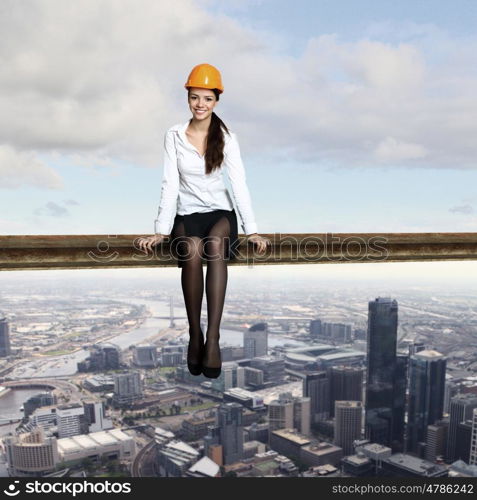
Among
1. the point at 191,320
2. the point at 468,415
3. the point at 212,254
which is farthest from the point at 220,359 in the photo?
the point at 468,415

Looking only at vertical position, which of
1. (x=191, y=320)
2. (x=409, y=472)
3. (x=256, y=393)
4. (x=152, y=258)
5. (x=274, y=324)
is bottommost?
(x=409, y=472)

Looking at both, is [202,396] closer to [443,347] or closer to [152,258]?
[152,258]

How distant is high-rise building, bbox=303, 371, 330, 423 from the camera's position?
3.69 m

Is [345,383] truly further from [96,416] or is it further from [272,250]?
[272,250]

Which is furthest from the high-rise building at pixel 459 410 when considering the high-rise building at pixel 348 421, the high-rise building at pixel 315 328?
the high-rise building at pixel 315 328

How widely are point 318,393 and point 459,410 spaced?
117 cm

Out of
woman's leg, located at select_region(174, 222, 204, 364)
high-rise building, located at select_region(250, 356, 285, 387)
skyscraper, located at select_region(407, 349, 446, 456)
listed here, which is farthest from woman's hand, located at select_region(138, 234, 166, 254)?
skyscraper, located at select_region(407, 349, 446, 456)

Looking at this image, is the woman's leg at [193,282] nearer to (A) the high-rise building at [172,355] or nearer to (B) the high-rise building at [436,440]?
(A) the high-rise building at [172,355]

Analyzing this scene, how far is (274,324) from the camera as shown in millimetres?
3207


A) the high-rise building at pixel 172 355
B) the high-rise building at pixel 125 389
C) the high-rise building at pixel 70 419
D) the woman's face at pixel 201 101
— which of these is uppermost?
the woman's face at pixel 201 101

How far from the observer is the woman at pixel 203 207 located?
2072 millimetres

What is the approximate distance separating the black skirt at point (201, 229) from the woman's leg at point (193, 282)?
0.01m

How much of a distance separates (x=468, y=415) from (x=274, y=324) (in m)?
1.84

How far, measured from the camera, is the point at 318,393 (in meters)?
3.77
